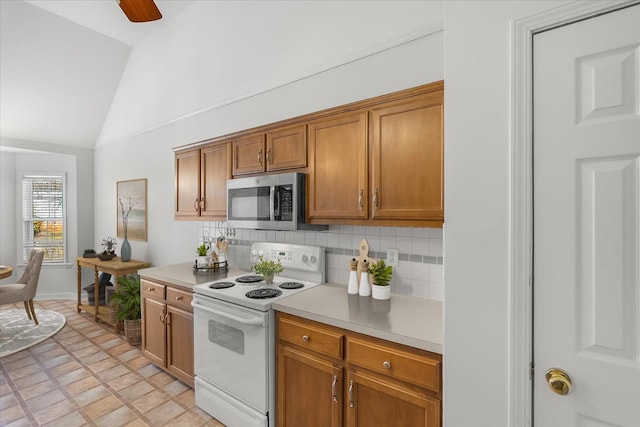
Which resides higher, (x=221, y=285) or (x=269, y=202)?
(x=269, y=202)

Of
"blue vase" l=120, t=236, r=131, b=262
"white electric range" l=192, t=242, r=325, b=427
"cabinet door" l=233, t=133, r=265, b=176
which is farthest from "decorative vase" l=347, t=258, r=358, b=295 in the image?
"blue vase" l=120, t=236, r=131, b=262

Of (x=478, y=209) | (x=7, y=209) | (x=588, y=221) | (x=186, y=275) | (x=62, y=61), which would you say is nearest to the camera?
(x=588, y=221)

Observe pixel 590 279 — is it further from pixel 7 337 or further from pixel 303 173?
pixel 7 337

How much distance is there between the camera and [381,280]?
206cm

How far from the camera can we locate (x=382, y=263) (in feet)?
6.75

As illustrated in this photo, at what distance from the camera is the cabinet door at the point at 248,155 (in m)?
2.46

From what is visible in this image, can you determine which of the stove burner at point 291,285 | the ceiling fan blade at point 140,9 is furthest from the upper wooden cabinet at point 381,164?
the ceiling fan blade at point 140,9

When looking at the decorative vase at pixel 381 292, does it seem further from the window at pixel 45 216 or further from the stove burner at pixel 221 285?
the window at pixel 45 216

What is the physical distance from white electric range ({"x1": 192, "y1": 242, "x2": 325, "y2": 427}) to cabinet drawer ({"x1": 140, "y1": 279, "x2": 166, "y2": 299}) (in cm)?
63

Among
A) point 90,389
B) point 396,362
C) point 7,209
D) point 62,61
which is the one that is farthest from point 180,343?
point 7,209

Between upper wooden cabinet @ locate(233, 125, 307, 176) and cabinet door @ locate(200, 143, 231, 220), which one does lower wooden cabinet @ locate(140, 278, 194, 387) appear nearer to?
cabinet door @ locate(200, 143, 231, 220)

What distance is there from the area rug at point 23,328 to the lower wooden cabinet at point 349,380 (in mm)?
3483

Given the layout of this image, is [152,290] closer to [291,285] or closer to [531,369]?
[291,285]

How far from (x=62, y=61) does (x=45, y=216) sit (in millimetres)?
2849
